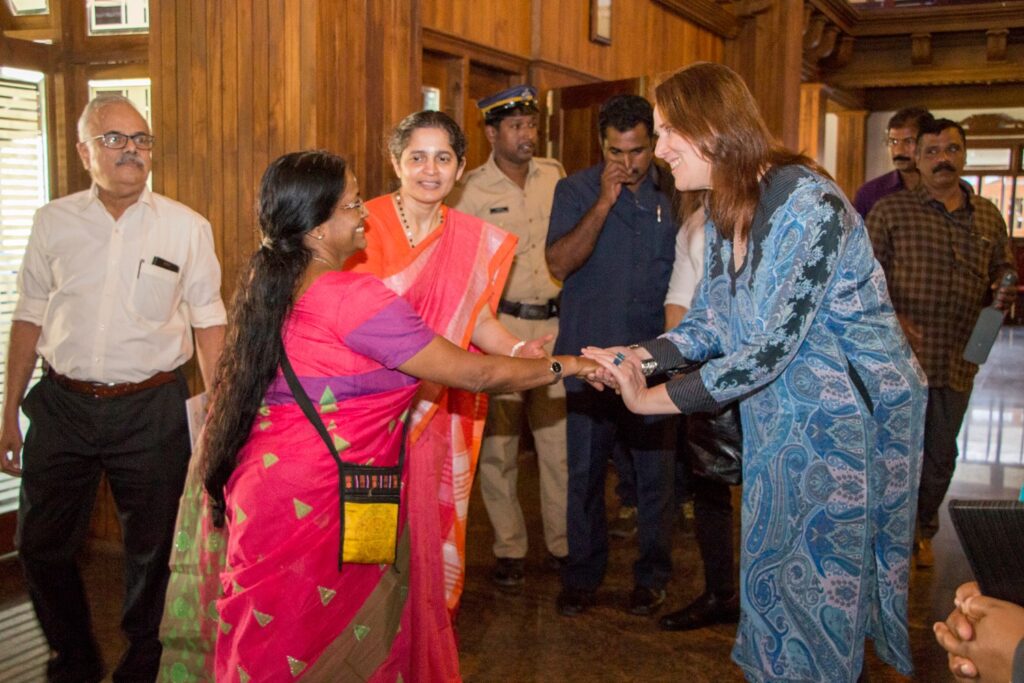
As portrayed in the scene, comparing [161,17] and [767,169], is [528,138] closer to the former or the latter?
[161,17]

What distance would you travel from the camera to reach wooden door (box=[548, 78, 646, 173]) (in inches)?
Result: 214

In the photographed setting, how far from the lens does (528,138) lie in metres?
4.10

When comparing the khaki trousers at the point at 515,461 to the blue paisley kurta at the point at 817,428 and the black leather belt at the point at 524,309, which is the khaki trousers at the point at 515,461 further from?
the blue paisley kurta at the point at 817,428

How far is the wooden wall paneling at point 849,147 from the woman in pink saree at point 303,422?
13571 mm

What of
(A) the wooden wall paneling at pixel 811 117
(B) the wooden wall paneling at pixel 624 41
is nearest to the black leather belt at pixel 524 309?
(B) the wooden wall paneling at pixel 624 41

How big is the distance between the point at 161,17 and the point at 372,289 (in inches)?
87.9

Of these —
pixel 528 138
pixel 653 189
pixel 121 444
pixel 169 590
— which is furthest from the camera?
pixel 528 138

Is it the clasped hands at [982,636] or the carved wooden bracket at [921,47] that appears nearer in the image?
the clasped hands at [982,636]

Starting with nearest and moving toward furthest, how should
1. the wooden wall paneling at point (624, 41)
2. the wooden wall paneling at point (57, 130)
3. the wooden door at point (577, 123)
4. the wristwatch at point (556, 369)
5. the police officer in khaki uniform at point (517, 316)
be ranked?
the wristwatch at point (556, 369) < the police officer in khaki uniform at point (517, 316) < the wooden wall paneling at point (57, 130) < the wooden door at point (577, 123) < the wooden wall paneling at point (624, 41)

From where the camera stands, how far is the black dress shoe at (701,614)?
358 cm

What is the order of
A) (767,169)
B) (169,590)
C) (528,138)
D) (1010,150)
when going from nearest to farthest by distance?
1. (767,169)
2. (169,590)
3. (528,138)
4. (1010,150)

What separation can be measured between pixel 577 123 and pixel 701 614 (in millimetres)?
2909

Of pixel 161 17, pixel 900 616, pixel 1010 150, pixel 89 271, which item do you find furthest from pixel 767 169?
pixel 1010 150

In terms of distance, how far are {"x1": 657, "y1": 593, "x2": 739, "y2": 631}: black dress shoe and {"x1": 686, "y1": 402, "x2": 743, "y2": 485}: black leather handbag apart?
0.77 m
